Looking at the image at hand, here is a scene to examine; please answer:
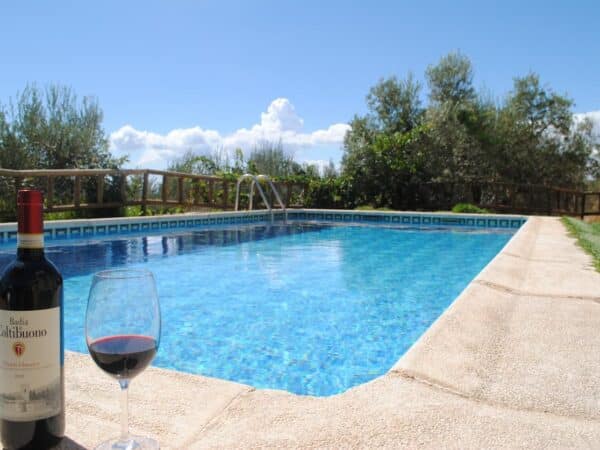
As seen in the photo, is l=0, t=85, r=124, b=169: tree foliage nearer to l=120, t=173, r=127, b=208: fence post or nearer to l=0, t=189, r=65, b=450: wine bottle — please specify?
l=120, t=173, r=127, b=208: fence post

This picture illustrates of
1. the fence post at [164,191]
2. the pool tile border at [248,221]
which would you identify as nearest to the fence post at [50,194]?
the pool tile border at [248,221]

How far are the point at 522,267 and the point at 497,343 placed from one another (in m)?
2.46

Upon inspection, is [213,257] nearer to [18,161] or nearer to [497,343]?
[497,343]

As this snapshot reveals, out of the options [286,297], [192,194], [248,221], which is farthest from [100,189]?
[286,297]

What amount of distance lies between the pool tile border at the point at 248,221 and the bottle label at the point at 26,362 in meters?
7.83

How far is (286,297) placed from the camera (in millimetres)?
5020

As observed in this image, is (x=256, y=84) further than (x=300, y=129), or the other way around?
(x=300, y=129)

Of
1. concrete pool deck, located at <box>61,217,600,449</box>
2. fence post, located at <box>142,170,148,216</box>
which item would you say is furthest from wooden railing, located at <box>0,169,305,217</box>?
concrete pool deck, located at <box>61,217,600,449</box>

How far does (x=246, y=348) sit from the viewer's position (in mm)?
3535

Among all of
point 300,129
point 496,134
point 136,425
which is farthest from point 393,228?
point 300,129

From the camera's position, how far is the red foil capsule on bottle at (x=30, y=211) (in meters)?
0.91

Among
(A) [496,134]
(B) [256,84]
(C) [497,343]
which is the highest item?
(B) [256,84]

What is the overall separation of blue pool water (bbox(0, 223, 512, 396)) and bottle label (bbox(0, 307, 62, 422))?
2131mm

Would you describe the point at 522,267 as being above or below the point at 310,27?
below
